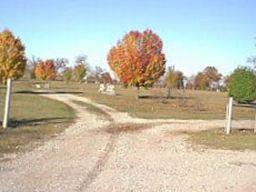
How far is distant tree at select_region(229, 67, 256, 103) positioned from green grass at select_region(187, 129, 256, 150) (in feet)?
105

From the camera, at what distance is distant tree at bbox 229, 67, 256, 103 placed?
177ft

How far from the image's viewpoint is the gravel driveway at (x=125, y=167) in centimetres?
983

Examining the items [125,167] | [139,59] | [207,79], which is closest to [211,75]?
[207,79]

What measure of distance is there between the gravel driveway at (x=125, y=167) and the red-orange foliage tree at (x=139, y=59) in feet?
132

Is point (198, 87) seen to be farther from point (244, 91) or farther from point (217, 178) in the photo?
point (217, 178)

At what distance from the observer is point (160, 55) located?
195ft

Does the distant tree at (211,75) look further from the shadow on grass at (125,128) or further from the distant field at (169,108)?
the shadow on grass at (125,128)

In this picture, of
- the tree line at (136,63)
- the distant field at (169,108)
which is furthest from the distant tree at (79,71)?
the distant field at (169,108)

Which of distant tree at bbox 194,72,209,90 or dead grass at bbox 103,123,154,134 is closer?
dead grass at bbox 103,123,154,134

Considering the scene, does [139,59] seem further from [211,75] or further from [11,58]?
[211,75]

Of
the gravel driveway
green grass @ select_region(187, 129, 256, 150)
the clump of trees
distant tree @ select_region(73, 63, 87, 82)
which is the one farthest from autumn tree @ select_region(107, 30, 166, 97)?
the clump of trees

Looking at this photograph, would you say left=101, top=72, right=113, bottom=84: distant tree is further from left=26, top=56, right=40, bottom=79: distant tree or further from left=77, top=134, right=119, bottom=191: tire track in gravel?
left=77, top=134, right=119, bottom=191: tire track in gravel

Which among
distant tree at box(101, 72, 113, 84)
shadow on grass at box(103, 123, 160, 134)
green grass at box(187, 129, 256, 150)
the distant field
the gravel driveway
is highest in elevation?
distant tree at box(101, 72, 113, 84)

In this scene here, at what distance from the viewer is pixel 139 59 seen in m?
58.4
